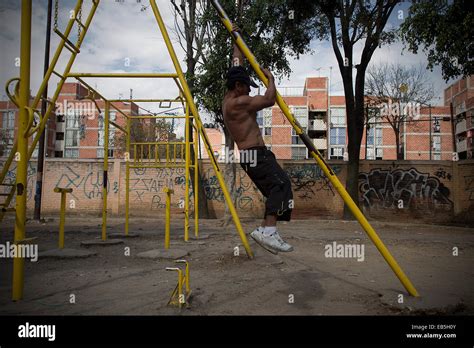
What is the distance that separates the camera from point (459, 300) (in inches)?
126

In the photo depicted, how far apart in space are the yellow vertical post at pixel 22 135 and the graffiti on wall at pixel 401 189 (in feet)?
46.8

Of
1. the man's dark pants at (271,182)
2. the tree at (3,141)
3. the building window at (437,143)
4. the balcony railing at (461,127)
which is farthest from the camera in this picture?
the building window at (437,143)

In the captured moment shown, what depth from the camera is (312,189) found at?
617 inches

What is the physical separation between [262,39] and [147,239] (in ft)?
26.4

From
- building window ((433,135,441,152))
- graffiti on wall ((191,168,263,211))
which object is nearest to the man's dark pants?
graffiti on wall ((191,168,263,211))

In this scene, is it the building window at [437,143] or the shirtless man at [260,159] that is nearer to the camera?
the shirtless man at [260,159]

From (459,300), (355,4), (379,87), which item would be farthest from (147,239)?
(379,87)

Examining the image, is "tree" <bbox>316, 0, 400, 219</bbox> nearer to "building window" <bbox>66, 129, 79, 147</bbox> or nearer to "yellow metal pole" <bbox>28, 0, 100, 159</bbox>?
"yellow metal pole" <bbox>28, 0, 100, 159</bbox>

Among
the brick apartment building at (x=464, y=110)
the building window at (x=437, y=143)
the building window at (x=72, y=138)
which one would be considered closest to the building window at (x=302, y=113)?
the brick apartment building at (x=464, y=110)

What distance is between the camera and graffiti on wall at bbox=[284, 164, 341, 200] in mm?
15609

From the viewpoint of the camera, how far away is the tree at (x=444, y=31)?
9477 mm

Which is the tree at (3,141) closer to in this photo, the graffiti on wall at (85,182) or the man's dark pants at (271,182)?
the graffiti on wall at (85,182)

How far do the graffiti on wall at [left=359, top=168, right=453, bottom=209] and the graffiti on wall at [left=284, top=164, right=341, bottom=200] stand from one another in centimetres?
143
